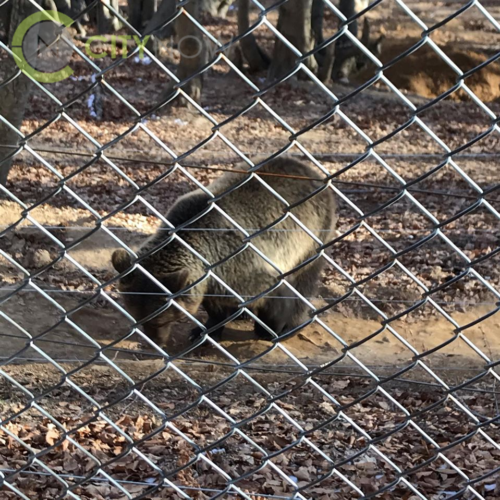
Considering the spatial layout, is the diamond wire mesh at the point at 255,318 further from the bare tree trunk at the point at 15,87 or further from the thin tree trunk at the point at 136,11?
the thin tree trunk at the point at 136,11

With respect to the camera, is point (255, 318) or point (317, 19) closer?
point (255, 318)

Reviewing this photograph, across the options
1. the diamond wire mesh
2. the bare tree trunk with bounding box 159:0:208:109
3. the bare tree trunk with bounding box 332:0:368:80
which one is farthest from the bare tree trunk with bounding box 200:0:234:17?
the diamond wire mesh

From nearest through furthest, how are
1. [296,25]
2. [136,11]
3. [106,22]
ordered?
1. [296,25]
2. [106,22]
3. [136,11]

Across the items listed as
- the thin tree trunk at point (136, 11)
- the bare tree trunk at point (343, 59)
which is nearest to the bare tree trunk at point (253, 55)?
the bare tree trunk at point (343, 59)

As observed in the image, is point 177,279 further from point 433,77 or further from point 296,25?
point 433,77

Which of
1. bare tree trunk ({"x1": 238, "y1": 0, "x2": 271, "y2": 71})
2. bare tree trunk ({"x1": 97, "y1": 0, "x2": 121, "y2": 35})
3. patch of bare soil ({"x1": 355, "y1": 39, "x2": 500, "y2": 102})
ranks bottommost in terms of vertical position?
patch of bare soil ({"x1": 355, "y1": 39, "x2": 500, "y2": 102})

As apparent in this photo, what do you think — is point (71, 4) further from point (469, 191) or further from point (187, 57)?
point (469, 191)

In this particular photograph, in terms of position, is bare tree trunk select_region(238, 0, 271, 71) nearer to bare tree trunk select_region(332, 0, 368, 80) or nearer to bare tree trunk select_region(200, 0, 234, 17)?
bare tree trunk select_region(332, 0, 368, 80)

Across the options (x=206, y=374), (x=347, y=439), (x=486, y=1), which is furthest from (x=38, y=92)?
(x=486, y=1)

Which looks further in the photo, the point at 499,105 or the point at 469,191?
the point at 499,105

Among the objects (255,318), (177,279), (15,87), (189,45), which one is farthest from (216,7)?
(255,318)

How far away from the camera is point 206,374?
6070 mm

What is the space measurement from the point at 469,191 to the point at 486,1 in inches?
787

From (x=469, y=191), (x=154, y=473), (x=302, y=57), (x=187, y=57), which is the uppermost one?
(x=302, y=57)
